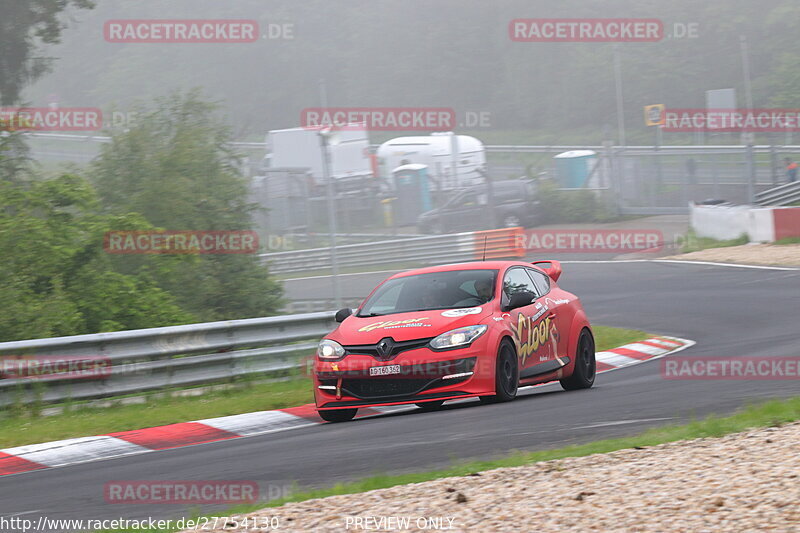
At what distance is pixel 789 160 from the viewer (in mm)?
41000

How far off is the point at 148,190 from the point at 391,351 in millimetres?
10311

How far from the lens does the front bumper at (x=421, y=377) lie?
34.4ft

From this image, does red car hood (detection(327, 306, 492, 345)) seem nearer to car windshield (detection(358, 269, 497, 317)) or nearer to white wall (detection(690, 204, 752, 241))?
car windshield (detection(358, 269, 497, 317))

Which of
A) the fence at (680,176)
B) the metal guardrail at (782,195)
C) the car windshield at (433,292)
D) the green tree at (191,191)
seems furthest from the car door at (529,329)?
the metal guardrail at (782,195)

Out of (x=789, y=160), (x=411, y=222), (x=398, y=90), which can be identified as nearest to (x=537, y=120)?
(x=398, y=90)

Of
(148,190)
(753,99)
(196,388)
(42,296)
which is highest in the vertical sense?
(753,99)

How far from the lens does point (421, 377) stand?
10539mm

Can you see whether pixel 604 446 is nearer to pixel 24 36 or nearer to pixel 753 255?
pixel 24 36

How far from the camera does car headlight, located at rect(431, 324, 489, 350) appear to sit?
10.6 metres

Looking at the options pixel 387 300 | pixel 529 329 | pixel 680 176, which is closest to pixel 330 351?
pixel 387 300

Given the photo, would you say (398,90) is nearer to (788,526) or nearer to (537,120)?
(537,120)

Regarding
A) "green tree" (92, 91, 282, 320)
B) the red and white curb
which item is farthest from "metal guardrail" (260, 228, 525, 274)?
the red and white curb

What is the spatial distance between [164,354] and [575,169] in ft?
103

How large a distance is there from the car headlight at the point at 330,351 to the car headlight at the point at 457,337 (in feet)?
2.99
